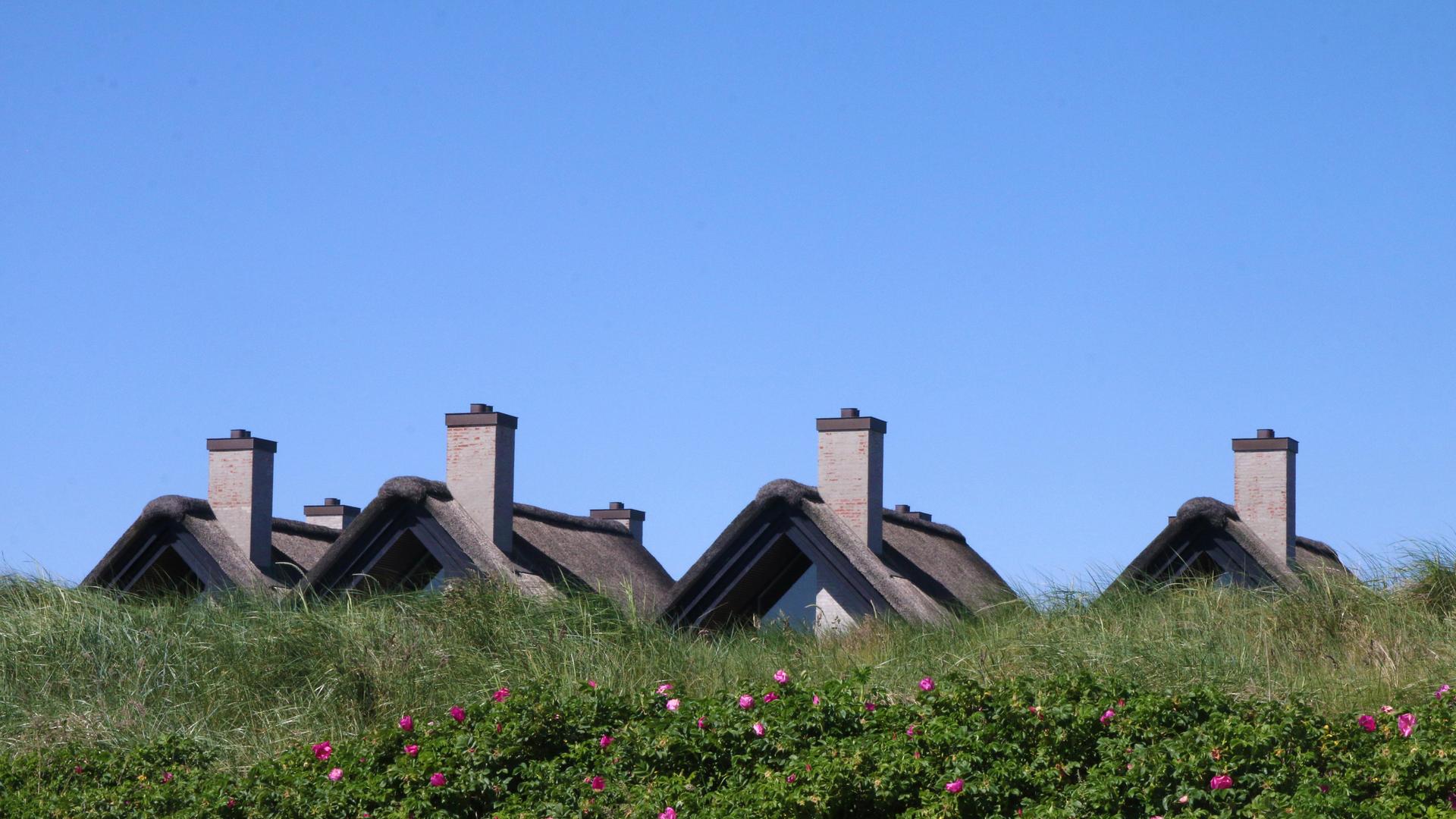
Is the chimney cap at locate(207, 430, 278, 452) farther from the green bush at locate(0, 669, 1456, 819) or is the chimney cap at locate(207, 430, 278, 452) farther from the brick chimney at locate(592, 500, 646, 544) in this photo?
the green bush at locate(0, 669, 1456, 819)

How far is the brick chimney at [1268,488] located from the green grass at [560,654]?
608 cm

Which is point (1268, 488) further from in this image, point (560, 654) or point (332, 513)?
point (332, 513)

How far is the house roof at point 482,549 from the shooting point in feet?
51.9

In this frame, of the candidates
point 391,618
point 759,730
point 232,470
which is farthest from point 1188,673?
point 232,470

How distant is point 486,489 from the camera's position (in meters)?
16.8

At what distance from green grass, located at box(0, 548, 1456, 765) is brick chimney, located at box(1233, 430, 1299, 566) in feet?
20.0

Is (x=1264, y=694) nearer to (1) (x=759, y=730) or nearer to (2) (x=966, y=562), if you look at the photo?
(1) (x=759, y=730)

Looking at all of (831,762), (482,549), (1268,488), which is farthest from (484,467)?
(831,762)

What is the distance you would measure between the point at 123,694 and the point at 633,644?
3559 mm

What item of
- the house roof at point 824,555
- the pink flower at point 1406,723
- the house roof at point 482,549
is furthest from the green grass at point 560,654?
the house roof at point 824,555

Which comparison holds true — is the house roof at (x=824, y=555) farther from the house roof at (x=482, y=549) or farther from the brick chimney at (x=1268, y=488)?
the brick chimney at (x=1268, y=488)

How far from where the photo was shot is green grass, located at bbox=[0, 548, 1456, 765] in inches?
374

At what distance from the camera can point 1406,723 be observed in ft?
25.4

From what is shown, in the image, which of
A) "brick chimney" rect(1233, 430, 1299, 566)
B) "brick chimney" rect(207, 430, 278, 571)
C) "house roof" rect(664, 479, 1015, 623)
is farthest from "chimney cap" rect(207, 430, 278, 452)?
"brick chimney" rect(1233, 430, 1299, 566)
